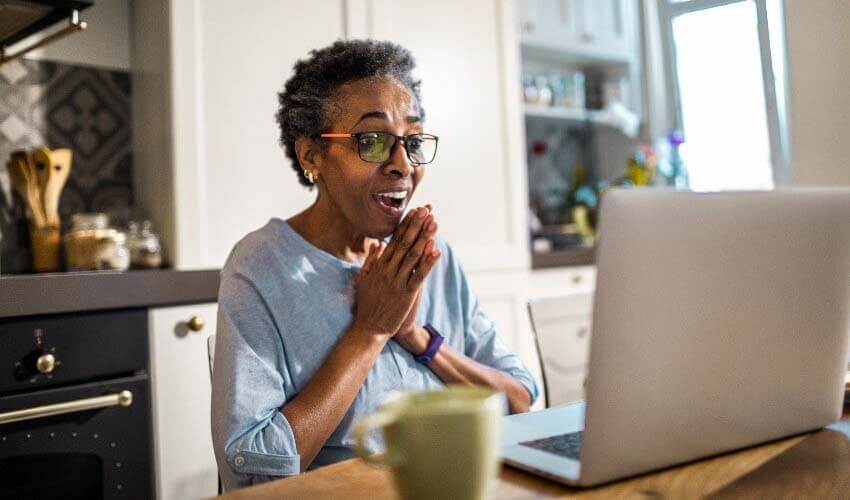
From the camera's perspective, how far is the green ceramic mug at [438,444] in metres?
0.51

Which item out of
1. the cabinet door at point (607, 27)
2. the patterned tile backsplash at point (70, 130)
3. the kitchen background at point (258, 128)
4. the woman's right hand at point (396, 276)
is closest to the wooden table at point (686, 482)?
the woman's right hand at point (396, 276)

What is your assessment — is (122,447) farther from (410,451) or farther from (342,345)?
(410,451)

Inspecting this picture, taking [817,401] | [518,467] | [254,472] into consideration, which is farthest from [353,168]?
[817,401]

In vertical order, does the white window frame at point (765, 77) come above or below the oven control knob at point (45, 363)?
above

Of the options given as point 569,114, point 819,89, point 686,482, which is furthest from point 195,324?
point 569,114

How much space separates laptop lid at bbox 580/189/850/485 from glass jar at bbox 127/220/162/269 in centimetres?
163

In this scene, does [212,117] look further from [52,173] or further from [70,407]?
[70,407]

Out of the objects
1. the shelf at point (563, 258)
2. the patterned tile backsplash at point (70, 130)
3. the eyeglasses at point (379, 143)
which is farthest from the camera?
the shelf at point (563, 258)

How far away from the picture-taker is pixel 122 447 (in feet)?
5.80

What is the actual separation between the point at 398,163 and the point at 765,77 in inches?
62.1

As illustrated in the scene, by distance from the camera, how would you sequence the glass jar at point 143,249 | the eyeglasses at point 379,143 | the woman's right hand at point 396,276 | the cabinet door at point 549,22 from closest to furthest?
the woman's right hand at point 396,276 < the eyeglasses at point 379,143 < the glass jar at point 143,249 < the cabinet door at point 549,22

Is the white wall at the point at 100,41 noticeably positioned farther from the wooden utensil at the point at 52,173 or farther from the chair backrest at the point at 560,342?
the chair backrest at the point at 560,342

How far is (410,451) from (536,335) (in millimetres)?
1092

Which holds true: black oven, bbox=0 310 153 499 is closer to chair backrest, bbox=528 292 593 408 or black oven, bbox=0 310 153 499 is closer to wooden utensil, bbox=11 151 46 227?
wooden utensil, bbox=11 151 46 227
